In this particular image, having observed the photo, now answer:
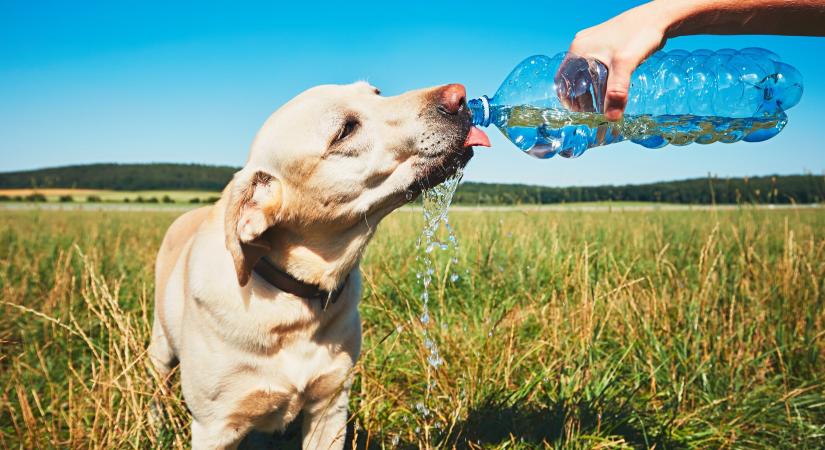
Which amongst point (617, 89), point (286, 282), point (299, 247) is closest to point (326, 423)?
point (286, 282)

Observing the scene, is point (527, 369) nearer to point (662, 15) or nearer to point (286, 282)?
point (286, 282)

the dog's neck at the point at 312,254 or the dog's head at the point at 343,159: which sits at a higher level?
the dog's head at the point at 343,159

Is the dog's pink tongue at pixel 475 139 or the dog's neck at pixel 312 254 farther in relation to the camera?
the dog's neck at pixel 312 254

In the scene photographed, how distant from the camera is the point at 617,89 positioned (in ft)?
4.91

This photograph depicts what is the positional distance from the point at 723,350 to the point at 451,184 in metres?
2.29

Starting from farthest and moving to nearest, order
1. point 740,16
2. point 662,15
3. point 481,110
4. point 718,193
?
point 718,193 → point 481,110 → point 740,16 → point 662,15

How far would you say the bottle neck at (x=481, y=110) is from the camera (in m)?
2.45

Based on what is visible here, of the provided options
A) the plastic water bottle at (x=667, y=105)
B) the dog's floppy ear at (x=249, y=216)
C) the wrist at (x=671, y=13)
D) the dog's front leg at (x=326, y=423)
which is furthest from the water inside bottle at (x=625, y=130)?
the dog's front leg at (x=326, y=423)

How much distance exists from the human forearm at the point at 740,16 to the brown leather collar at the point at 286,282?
175 cm

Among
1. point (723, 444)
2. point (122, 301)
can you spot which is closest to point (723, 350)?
point (723, 444)

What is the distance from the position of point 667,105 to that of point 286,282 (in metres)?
2.10

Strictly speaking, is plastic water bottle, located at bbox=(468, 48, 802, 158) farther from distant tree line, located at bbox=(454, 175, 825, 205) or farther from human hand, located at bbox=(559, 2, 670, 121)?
distant tree line, located at bbox=(454, 175, 825, 205)

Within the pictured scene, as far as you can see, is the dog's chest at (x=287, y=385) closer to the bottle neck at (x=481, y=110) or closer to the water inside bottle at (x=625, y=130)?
the bottle neck at (x=481, y=110)

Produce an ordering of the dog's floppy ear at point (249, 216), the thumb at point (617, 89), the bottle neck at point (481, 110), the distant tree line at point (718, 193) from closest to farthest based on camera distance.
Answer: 1. the thumb at point (617, 89)
2. the dog's floppy ear at point (249, 216)
3. the bottle neck at point (481, 110)
4. the distant tree line at point (718, 193)
